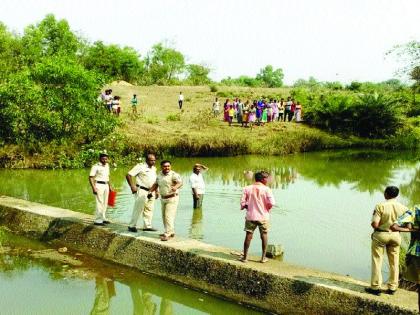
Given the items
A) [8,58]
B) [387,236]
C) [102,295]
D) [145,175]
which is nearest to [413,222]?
[387,236]

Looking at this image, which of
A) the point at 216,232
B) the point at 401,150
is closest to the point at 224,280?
the point at 216,232

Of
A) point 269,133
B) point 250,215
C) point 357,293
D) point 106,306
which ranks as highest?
point 269,133

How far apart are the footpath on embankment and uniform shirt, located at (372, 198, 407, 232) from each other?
3.37 ft

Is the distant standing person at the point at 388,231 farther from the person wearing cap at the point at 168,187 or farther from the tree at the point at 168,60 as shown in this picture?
the tree at the point at 168,60

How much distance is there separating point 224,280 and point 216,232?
380 cm

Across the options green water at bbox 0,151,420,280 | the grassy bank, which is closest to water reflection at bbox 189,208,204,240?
green water at bbox 0,151,420,280

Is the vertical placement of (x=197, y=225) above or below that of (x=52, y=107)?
below

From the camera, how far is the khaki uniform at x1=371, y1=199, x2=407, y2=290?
23.5 feet

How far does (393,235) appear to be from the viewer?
7.23 m

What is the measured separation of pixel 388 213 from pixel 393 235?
1.06 ft

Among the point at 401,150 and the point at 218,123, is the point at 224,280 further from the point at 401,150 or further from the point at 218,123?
the point at 401,150

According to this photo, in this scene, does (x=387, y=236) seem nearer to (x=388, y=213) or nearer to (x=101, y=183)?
(x=388, y=213)

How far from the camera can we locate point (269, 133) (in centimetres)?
3222

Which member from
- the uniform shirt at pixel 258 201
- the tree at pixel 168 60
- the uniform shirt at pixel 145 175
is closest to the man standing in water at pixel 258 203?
the uniform shirt at pixel 258 201
